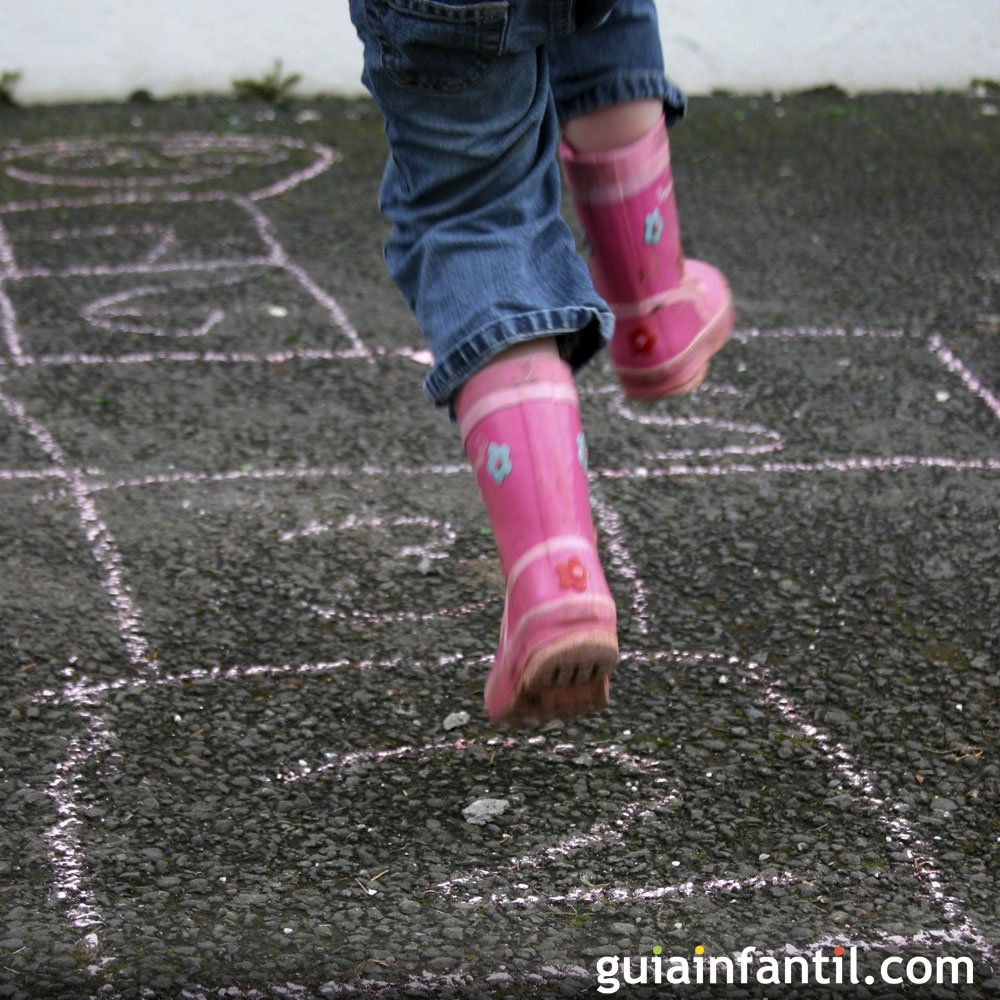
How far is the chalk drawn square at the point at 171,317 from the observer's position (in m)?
4.07

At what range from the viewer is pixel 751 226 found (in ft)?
17.0

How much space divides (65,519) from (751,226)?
2.98 metres

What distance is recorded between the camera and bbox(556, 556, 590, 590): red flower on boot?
1.58 meters

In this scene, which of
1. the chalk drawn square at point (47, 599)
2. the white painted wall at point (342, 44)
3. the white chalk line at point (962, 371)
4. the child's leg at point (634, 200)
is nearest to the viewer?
the child's leg at point (634, 200)

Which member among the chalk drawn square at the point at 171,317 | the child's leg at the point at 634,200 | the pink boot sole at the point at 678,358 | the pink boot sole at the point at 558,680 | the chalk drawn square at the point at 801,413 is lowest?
the chalk drawn square at the point at 801,413

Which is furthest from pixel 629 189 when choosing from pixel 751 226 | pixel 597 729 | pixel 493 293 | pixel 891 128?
pixel 891 128

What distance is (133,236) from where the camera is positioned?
16.6ft

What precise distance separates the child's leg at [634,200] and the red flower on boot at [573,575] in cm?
47

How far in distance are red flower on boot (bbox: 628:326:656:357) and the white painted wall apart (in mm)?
5266

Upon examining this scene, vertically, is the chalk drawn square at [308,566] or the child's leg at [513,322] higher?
the child's leg at [513,322]

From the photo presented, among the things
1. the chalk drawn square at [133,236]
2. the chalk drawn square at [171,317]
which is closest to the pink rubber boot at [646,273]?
the chalk drawn square at [171,317]

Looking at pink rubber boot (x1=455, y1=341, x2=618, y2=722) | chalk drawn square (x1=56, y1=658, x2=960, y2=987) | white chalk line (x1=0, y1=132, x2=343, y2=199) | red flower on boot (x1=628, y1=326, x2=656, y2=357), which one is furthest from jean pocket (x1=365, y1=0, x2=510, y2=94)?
white chalk line (x1=0, y1=132, x2=343, y2=199)

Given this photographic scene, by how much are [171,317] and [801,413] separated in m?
1.92

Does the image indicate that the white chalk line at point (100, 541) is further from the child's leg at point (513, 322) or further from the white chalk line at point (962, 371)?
the white chalk line at point (962, 371)
